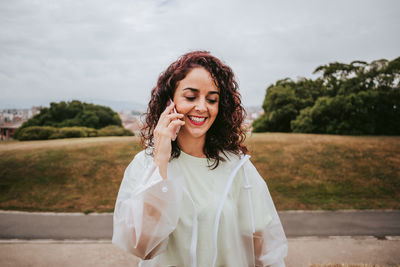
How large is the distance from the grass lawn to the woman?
6.47 meters

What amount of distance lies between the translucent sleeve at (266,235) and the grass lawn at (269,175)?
6.39m

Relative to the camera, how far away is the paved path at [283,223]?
5.81 m

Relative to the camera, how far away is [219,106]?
6.23 ft

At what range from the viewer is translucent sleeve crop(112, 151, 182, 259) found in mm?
1330

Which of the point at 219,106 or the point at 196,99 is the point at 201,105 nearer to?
the point at 196,99

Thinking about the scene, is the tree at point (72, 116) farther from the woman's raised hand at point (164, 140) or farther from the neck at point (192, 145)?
the woman's raised hand at point (164, 140)

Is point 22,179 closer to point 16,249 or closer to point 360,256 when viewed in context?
point 16,249

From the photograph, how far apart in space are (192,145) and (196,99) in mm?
347

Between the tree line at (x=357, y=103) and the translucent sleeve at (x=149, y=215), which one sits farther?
the tree line at (x=357, y=103)

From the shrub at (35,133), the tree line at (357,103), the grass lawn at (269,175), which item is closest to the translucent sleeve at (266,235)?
the grass lawn at (269,175)

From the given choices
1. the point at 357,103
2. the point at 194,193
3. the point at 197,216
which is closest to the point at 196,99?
the point at 194,193

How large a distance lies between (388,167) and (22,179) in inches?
564

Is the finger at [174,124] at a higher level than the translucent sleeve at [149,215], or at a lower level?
higher

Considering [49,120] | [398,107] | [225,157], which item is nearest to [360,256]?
[225,157]
